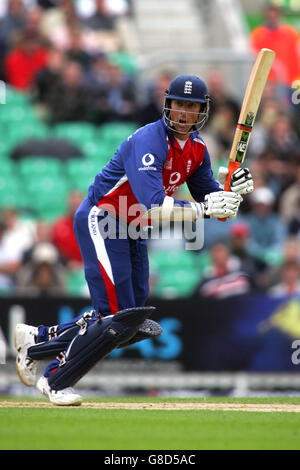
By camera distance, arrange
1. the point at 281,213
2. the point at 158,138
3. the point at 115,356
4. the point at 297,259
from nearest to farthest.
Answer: the point at 158,138, the point at 115,356, the point at 297,259, the point at 281,213

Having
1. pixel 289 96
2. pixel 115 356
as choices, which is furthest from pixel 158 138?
pixel 289 96

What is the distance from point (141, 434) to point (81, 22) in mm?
10520

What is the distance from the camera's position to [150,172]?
645cm

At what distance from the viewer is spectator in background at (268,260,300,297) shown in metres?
10.9

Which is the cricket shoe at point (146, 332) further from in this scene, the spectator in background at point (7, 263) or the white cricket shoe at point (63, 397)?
the spectator in background at point (7, 263)

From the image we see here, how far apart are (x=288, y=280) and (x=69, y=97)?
4521mm

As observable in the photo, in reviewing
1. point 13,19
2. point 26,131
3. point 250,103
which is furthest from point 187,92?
point 13,19

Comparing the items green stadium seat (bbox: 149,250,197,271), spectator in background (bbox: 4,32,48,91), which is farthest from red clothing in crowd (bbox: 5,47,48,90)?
green stadium seat (bbox: 149,250,197,271)

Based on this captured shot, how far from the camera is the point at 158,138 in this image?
21.6 ft

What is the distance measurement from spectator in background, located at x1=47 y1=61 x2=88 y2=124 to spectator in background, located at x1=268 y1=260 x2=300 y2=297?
13.7ft

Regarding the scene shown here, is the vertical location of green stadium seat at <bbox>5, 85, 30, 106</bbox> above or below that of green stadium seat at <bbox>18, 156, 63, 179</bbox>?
above

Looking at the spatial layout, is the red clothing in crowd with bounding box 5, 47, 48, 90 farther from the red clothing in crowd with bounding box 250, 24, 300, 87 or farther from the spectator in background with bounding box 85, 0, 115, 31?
the red clothing in crowd with bounding box 250, 24, 300, 87
